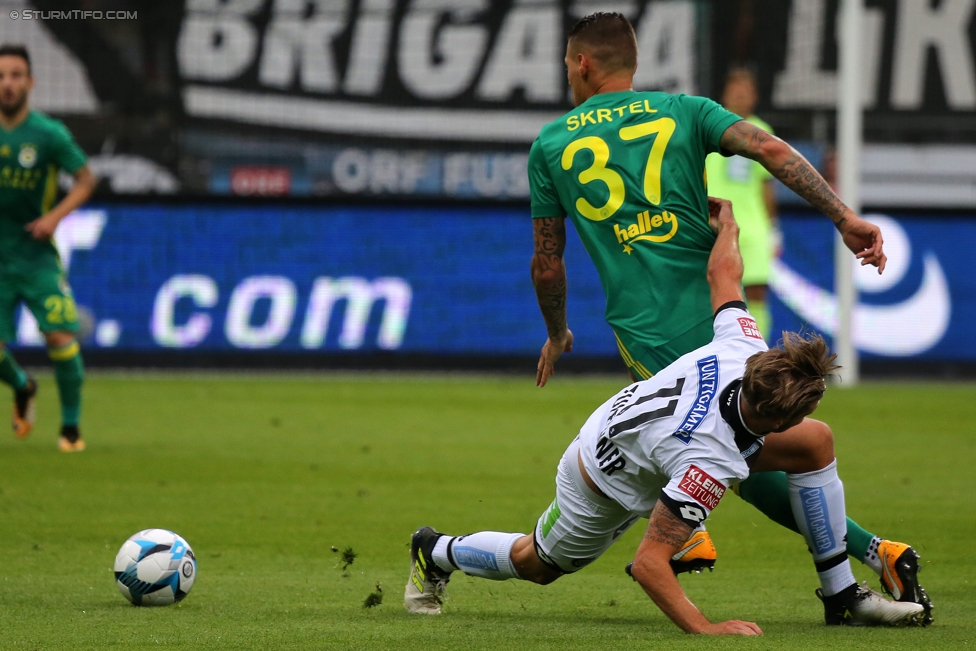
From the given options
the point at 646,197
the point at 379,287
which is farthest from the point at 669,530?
the point at 379,287

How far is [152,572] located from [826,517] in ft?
7.30

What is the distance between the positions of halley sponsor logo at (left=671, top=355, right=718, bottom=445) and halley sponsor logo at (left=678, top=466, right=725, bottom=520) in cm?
10

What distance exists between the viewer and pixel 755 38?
1994cm

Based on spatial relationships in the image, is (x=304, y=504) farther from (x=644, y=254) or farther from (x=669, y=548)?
(x=669, y=548)

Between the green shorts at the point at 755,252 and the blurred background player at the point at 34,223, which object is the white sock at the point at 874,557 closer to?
the blurred background player at the point at 34,223

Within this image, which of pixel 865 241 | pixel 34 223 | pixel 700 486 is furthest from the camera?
pixel 34 223

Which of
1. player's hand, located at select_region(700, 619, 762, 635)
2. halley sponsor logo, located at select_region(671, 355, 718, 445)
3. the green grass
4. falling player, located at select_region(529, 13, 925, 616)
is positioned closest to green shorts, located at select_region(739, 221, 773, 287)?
the green grass

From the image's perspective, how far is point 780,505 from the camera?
15.4 feet

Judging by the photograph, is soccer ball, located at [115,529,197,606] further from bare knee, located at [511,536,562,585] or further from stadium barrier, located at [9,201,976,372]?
stadium barrier, located at [9,201,976,372]

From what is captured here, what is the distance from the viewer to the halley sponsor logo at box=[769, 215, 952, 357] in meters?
15.1

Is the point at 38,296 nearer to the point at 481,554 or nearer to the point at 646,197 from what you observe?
the point at 481,554

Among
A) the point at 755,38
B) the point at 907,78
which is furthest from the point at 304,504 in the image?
the point at 907,78

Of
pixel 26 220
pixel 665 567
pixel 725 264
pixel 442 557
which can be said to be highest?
pixel 725 264

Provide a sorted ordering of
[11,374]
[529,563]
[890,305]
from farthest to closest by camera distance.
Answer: [890,305] → [11,374] → [529,563]
